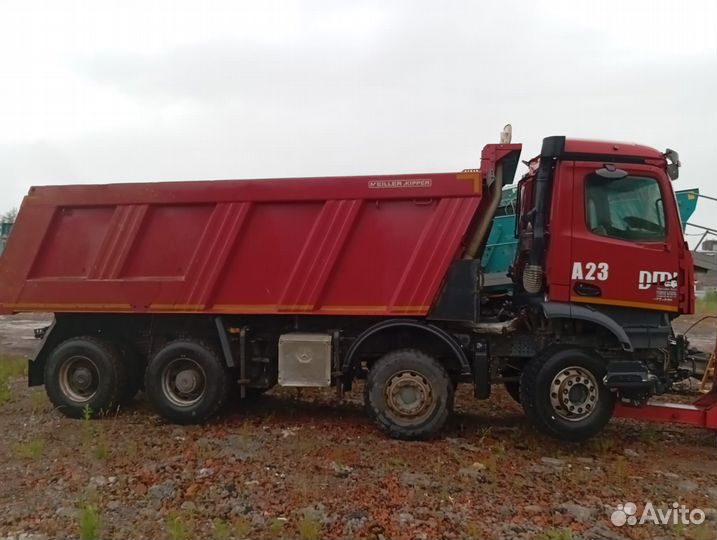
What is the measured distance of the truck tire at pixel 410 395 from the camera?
527 cm

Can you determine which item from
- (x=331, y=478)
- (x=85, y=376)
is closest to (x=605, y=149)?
(x=331, y=478)

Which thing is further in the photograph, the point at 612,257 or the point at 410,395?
the point at 410,395

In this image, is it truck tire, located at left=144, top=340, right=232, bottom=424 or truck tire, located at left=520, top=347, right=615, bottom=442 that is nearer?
truck tire, located at left=520, top=347, right=615, bottom=442

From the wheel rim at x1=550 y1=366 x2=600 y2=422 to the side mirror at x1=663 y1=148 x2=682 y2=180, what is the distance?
80.9 inches

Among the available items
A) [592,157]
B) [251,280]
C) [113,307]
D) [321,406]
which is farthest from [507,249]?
[113,307]

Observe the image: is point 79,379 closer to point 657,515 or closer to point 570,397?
point 570,397

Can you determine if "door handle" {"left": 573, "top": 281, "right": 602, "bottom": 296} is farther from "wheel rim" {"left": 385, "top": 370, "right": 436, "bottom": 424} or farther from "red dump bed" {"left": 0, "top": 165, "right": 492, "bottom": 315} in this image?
"wheel rim" {"left": 385, "top": 370, "right": 436, "bottom": 424}

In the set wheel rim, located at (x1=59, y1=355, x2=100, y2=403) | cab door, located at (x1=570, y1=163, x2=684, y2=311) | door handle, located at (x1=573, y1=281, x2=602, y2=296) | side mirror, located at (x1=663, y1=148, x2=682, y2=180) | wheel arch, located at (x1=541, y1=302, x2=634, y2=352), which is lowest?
wheel rim, located at (x1=59, y1=355, x2=100, y2=403)

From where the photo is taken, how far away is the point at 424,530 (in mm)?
3572

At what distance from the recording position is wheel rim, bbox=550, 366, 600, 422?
5113mm

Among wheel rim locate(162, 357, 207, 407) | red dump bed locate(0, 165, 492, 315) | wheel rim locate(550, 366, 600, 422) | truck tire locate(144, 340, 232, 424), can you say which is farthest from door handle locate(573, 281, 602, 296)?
wheel rim locate(162, 357, 207, 407)

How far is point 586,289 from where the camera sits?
519 cm

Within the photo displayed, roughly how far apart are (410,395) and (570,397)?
1.48m

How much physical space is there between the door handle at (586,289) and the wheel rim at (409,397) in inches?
65.1
